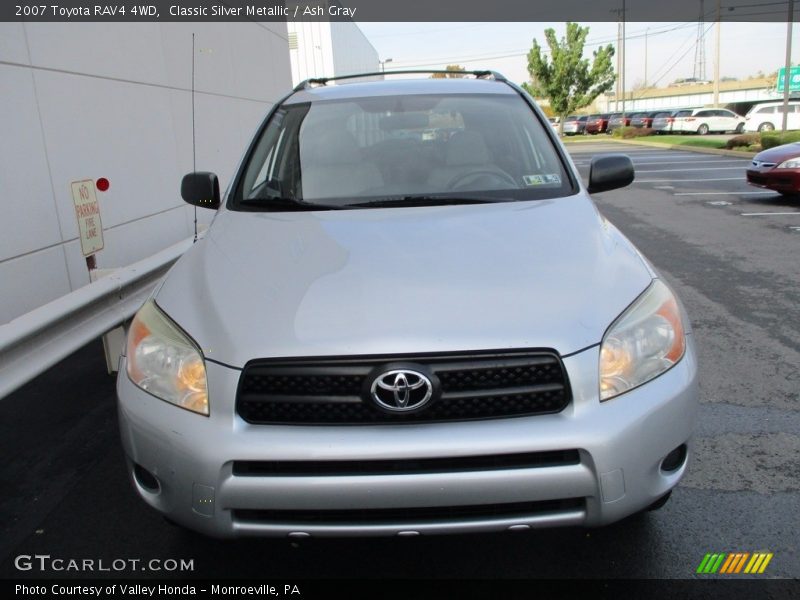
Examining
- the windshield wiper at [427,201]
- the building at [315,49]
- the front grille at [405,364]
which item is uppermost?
the building at [315,49]

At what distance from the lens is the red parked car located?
10.8 meters

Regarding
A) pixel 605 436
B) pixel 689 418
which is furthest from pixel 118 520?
pixel 689 418

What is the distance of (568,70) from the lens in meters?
46.0

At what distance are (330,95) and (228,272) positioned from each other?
179 cm

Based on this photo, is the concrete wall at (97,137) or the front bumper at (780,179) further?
the front bumper at (780,179)

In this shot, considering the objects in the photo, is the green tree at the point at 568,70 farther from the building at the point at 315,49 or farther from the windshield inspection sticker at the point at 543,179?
the windshield inspection sticker at the point at 543,179

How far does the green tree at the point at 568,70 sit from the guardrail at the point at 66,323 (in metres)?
45.7

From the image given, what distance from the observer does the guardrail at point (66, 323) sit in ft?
9.31

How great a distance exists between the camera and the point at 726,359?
4.46m

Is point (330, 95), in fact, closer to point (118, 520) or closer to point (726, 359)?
point (118, 520)

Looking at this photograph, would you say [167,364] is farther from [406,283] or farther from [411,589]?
[411,589]

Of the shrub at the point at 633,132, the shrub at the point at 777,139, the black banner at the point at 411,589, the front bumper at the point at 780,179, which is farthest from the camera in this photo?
the shrub at the point at 633,132

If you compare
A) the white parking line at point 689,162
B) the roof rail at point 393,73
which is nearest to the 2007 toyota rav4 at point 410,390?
the roof rail at point 393,73

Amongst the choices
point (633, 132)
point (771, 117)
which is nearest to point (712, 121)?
point (771, 117)
